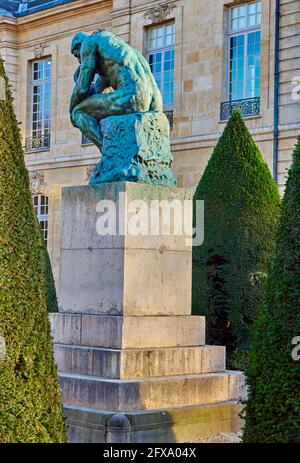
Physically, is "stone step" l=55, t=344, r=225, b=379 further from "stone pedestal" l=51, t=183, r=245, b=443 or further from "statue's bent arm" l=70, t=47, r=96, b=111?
"statue's bent arm" l=70, t=47, r=96, b=111

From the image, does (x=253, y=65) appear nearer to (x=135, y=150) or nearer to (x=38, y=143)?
(x=38, y=143)

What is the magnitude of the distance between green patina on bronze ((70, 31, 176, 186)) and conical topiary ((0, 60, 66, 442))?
8.87 feet

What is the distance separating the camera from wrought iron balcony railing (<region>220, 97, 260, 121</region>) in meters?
18.5

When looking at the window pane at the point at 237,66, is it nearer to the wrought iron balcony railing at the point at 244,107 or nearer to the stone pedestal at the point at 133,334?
the wrought iron balcony railing at the point at 244,107

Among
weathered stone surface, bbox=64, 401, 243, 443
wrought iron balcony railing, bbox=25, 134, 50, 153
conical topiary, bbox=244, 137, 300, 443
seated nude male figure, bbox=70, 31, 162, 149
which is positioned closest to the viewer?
conical topiary, bbox=244, 137, 300, 443

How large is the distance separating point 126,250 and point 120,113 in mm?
1411

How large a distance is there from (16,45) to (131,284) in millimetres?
18672

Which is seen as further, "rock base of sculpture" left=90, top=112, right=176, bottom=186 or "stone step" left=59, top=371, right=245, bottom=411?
"rock base of sculpture" left=90, top=112, right=176, bottom=186

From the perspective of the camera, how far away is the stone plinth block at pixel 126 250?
746 cm

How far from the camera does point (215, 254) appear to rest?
11336mm

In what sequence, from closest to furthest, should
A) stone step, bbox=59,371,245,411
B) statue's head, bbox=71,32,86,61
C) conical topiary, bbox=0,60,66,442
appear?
conical topiary, bbox=0,60,66,442
stone step, bbox=59,371,245,411
statue's head, bbox=71,32,86,61

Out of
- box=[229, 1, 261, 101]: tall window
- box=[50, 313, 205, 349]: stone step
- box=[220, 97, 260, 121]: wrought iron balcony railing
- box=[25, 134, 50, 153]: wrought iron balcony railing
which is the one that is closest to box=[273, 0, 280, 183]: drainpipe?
box=[220, 97, 260, 121]: wrought iron balcony railing

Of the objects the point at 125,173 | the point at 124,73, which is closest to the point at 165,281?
the point at 125,173

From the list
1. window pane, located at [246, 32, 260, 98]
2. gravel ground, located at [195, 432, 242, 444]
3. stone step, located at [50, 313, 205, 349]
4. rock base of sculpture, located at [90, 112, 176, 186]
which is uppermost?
window pane, located at [246, 32, 260, 98]
